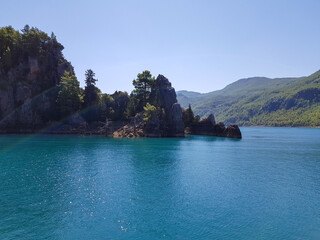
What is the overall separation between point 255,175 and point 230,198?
51.5ft

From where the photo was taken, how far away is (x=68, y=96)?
5007 inches

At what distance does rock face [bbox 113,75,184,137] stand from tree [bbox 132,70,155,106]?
424 inches

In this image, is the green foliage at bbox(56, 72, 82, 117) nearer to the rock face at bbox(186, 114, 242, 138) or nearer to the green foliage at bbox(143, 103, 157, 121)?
the green foliage at bbox(143, 103, 157, 121)

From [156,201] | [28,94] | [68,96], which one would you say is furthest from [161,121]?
[156,201]

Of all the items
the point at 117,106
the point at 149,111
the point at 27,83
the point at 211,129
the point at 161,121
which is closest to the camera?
the point at 149,111

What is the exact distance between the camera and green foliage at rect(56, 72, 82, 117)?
127m

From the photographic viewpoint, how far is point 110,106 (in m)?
141

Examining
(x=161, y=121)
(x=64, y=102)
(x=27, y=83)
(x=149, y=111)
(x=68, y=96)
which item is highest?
(x=27, y=83)

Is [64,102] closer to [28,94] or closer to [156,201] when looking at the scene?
[28,94]

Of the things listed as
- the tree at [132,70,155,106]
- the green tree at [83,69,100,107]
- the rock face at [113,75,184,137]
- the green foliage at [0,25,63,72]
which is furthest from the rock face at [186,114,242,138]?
the green foliage at [0,25,63,72]

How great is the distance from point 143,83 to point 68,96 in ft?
151

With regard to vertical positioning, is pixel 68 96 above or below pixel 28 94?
below

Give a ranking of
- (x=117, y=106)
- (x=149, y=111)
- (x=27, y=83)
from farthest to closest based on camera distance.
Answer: (x=117, y=106), (x=27, y=83), (x=149, y=111)

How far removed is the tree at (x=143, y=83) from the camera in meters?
140
